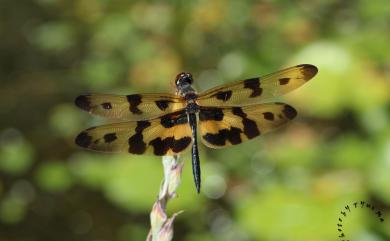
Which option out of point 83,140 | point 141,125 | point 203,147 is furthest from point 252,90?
point 203,147

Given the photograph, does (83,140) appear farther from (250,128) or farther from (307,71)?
(307,71)

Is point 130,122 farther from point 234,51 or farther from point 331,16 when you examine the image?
point 331,16

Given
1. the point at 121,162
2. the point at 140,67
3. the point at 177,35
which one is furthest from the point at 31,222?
the point at 177,35

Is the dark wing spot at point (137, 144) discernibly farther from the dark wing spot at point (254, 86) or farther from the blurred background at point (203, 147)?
the blurred background at point (203, 147)

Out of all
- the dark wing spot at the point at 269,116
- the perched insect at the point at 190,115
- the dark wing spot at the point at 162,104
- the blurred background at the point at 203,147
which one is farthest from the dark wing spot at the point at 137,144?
the blurred background at the point at 203,147

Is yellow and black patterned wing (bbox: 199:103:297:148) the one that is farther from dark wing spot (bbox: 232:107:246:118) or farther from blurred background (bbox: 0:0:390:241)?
blurred background (bbox: 0:0:390:241)

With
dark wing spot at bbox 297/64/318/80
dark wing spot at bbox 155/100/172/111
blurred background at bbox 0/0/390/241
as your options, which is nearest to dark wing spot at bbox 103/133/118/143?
dark wing spot at bbox 155/100/172/111
